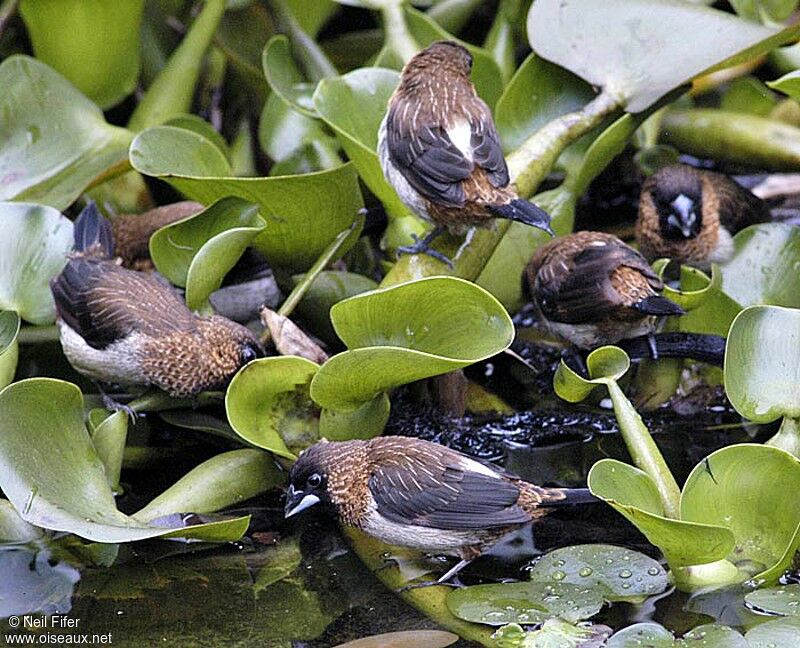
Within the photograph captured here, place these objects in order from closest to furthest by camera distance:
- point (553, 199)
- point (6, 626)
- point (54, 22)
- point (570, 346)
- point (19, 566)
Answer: point (6, 626), point (19, 566), point (570, 346), point (553, 199), point (54, 22)

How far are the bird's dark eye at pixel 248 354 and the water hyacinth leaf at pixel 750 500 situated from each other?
1.31 meters

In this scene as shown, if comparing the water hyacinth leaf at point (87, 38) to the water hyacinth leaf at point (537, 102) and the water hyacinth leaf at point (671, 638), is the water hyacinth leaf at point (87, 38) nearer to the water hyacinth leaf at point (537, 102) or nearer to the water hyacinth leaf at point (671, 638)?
the water hyacinth leaf at point (537, 102)

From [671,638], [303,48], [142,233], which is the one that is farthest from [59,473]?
[303,48]

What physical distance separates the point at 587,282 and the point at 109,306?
1.46m

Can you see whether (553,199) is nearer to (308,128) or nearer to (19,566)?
(308,128)

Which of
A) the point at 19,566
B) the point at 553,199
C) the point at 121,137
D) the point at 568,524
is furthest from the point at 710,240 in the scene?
the point at 19,566

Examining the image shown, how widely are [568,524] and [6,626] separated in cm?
146

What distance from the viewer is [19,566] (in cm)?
298

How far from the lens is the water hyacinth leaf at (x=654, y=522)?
2551 mm

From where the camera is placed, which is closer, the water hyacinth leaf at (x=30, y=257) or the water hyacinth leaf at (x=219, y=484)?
the water hyacinth leaf at (x=219, y=484)

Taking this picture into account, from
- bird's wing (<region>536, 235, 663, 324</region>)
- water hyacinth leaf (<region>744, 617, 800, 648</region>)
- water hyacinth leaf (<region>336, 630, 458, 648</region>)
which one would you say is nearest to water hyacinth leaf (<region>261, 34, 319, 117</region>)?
bird's wing (<region>536, 235, 663, 324</region>)

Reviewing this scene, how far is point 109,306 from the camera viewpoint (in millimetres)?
3531

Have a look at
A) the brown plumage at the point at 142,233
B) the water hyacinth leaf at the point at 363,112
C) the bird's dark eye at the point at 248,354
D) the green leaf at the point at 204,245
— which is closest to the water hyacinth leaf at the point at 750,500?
the bird's dark eye at the point at 248,354

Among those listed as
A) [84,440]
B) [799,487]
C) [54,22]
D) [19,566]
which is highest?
[54,22]
